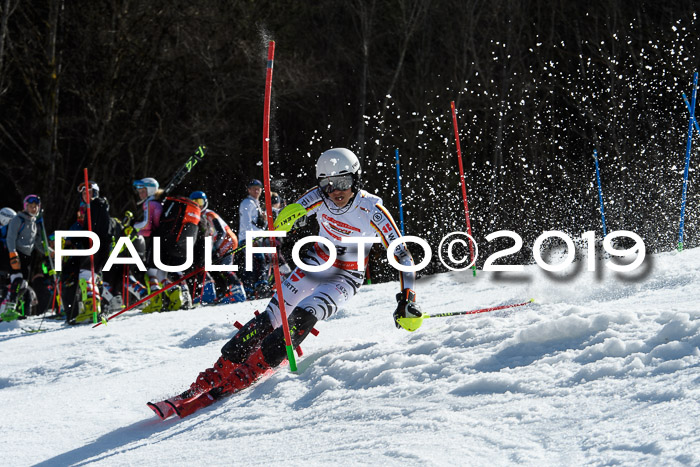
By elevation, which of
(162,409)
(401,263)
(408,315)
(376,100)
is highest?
(376,100)

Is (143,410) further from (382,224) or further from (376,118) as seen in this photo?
(376,118)

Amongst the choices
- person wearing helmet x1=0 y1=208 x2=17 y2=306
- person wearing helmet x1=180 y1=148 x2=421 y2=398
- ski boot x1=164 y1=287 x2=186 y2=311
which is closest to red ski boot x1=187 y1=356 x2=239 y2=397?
person wearing helmet x1=180 y1=148 x2=421 y2=398

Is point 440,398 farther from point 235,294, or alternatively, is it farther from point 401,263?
point 235,294

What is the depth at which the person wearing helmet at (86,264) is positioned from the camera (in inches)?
373

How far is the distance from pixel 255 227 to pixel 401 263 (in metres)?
5.45

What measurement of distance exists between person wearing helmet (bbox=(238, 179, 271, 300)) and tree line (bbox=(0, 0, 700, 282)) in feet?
15.0

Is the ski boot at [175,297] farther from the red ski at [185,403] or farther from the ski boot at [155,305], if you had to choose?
the red ski at [185,403]

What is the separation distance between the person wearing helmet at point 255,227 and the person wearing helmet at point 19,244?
9.71ft

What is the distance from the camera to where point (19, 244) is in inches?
422

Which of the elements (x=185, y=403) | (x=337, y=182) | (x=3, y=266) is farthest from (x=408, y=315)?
(x=3, y=266)

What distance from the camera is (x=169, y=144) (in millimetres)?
18344

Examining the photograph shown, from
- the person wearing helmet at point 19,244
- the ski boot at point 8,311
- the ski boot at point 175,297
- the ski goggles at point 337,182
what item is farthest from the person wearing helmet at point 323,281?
the ski boot at point 8,311

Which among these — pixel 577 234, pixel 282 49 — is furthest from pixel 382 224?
pixel 282 49

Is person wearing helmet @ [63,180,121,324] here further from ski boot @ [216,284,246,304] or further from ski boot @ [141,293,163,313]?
ski boot @ [216,284,246,304]
